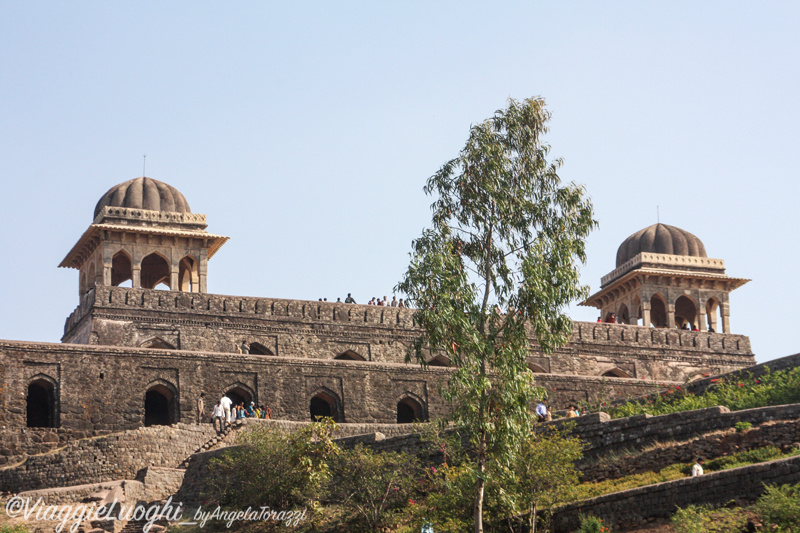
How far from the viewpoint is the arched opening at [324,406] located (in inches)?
1219

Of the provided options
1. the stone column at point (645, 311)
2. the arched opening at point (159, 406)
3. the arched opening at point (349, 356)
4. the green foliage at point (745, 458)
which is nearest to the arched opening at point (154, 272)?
the arched opening at point (349, 356)

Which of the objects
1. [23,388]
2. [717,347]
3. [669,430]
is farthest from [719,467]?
[717,347]

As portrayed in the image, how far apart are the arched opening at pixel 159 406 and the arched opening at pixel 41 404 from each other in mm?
2210

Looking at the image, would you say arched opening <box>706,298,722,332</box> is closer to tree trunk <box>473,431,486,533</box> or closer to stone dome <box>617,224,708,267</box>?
stone dome <box>617,224,708,267</box>

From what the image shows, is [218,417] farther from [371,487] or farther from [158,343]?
[371,487]

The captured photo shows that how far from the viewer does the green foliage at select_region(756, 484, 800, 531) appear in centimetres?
1566

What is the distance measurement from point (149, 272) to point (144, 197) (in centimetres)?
324

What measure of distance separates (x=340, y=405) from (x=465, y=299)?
12232 millimetres

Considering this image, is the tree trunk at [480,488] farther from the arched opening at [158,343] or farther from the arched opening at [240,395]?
the arched opening at [158,343]

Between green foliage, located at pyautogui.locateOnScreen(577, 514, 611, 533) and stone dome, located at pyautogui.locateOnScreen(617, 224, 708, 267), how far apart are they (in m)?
26.6

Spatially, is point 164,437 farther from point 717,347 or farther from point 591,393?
point 717,347

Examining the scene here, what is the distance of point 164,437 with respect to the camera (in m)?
26.8

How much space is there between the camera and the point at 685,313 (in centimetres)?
4484

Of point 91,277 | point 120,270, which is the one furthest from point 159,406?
point 120,270
